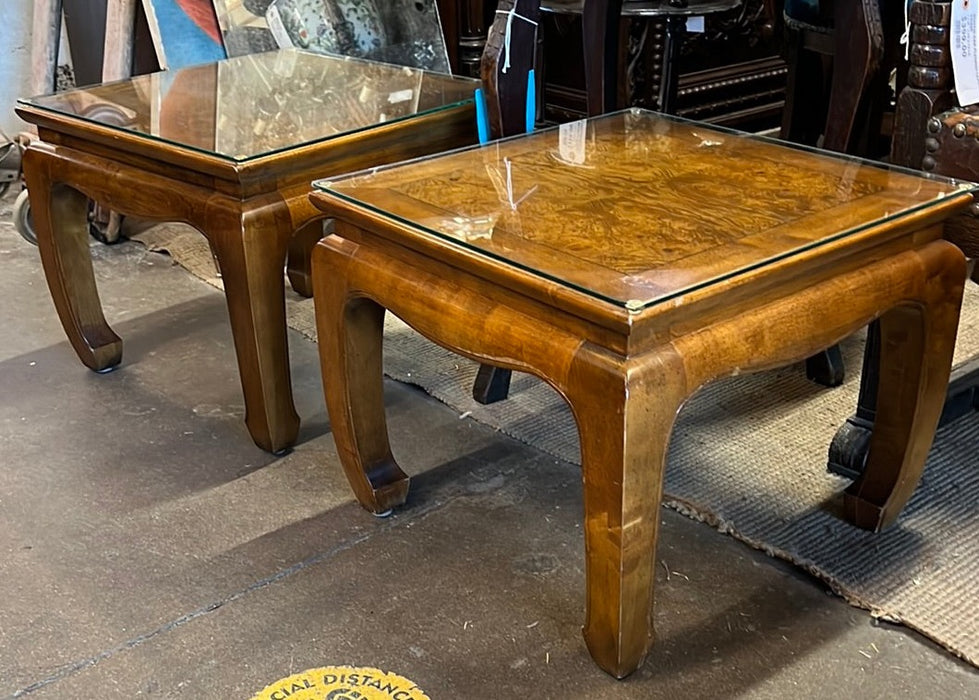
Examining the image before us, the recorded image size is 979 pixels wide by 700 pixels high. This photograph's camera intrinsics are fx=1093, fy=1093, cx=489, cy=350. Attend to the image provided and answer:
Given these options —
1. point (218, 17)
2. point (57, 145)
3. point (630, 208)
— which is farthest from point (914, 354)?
point (218, 17)

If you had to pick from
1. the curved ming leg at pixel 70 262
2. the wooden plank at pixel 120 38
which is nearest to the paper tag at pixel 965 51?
the curved ming leg at pixel 70 262

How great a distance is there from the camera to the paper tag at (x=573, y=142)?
1211 mm

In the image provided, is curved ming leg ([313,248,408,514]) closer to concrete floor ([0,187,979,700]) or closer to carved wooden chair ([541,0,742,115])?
concrete floor ([0,187,979,700])

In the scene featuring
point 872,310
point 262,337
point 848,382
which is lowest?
point 848,382

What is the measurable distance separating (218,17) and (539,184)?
4.43ft

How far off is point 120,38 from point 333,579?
1.48 metres

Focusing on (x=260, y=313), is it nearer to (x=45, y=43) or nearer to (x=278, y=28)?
(x=278, y=28)

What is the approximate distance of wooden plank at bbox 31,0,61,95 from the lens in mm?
2408

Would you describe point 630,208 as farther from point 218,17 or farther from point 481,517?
point 218,17

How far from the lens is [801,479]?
4.45 feet

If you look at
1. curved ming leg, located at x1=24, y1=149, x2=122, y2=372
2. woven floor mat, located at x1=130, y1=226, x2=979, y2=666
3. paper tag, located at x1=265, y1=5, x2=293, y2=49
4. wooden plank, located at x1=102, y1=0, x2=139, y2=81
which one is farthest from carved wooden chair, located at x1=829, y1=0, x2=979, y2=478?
wooden plank, located at x1=102, y1=0, x2=139, y2=81

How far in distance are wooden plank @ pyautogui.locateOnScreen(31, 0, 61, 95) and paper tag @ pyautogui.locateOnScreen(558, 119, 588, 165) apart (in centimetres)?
157

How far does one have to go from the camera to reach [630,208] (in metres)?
1.05

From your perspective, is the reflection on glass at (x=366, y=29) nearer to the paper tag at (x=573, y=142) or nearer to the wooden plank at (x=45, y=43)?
the wooden plank at (x=45, y=43)
